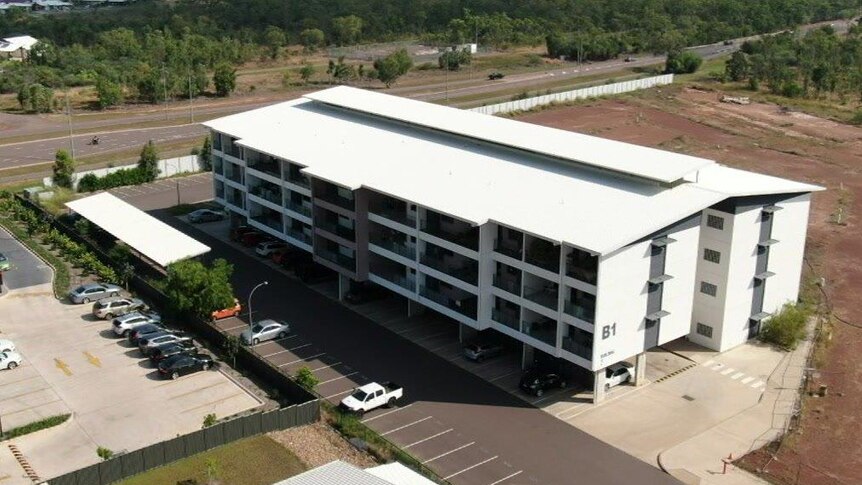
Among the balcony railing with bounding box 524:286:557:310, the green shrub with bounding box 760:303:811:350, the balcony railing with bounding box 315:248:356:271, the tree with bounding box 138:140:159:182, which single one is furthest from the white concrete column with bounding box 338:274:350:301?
the tree with bounding box 138:140:159:182

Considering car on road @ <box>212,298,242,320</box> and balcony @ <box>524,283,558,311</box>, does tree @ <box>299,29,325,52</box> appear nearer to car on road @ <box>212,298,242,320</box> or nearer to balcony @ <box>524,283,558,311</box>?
car on road @ <box>212,298,242,320</box>

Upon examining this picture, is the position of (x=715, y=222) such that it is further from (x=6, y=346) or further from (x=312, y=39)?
(x=312, y=39)

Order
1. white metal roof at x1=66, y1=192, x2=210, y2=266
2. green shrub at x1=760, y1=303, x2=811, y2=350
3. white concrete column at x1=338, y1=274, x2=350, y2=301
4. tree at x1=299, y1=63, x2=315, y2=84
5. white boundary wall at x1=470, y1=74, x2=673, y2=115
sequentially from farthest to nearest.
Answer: tree at x1=299, y1=63, x2=315, y2=84 < white boundary wall at x1=470, y1=74, x2=673, y2=115 < white metal roof at x1=66, y1=192, x2=210, y2=266 < white concrete column at x1=338, y1=274, x2=350, y2=301 < green shrub at x1=760, y1=303, x2=811, y2=350

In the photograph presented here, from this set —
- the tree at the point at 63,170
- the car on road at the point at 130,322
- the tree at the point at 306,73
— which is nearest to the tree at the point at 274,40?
the tree at the point at 306,73

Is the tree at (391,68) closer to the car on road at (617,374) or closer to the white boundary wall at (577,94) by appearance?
the white boundary wall at (577,94)

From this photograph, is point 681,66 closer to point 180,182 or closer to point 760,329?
point 180,182

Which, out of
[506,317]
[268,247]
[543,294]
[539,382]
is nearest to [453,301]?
[506,317]
